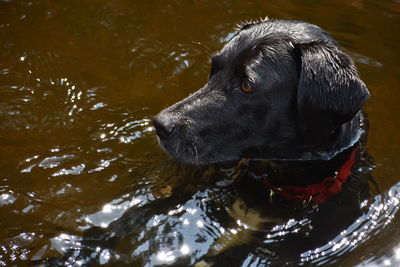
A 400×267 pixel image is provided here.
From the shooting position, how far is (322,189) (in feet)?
13.4

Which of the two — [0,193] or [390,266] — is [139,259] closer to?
[0,193]

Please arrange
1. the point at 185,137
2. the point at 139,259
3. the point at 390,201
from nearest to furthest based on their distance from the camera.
A: the point at 139,259
the point at 185,137
the point at 390,201

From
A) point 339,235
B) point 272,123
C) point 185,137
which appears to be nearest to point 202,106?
point 185,137

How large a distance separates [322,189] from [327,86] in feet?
2.84

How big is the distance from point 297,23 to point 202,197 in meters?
1.52

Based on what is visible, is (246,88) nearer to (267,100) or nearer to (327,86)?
(267,100)

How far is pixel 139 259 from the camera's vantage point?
143 inches

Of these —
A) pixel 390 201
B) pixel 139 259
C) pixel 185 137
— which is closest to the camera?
pixel 139 259

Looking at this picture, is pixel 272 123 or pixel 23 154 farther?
pixel 23 154

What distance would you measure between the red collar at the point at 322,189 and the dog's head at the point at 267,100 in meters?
0.29

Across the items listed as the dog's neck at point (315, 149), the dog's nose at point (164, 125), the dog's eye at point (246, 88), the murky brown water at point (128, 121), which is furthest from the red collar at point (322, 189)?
the dog's nose at point (164, 125)

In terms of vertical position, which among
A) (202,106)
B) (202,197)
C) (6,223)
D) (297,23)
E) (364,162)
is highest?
(297,23)

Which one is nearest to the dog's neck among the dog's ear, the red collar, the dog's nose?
the red collar

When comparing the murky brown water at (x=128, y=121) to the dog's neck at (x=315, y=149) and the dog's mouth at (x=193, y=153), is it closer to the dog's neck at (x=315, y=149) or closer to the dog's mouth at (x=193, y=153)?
the dog's mouth at (x=193, y=153)
